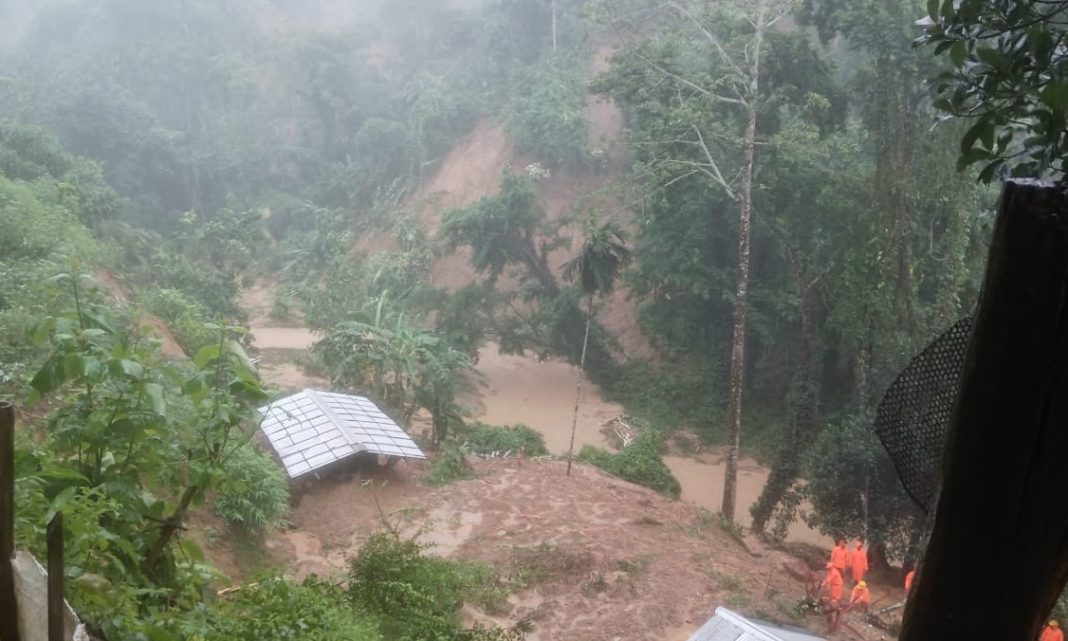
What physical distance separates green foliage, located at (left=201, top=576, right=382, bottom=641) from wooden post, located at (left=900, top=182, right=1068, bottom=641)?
7.70 ft

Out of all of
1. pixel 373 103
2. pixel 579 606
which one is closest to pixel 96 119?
pixel 373 103

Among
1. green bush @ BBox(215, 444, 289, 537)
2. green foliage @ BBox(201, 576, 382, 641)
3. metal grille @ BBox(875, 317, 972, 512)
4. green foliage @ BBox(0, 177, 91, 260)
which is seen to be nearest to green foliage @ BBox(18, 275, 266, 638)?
green foliage @ BBox(201, 576, 382, 641)

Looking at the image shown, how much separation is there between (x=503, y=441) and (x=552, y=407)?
163 inches

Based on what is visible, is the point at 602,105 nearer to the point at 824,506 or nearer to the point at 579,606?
the point at 824,506

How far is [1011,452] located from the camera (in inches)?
48.3

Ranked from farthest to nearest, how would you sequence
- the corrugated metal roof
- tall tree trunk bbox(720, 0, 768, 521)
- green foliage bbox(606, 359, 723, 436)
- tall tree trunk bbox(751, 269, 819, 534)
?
green foliage bbox(606, 359, 723, 436)
tall tree trunk bbox(751, 269, 819, 534)
tall tree trunk bbox(720, 0, 768, 521)
the corrugated metal roof

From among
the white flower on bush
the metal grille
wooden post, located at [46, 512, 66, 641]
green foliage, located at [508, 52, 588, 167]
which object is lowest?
wooden post, located at [46, 512, 66, 641]

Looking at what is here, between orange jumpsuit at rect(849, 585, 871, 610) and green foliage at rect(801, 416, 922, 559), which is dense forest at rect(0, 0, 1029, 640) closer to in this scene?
green foliage at rect(801, 416, 922, 559)

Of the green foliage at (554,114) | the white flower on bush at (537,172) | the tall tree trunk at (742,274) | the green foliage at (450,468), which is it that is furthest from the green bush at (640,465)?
the green foliage at (554,114)

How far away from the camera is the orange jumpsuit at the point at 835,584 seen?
777 centimetres

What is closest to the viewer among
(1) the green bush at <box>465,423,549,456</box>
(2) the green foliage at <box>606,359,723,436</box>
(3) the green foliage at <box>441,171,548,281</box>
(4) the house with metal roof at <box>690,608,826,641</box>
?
(4) the house with metal roof at <box>690,608,826,641</box>

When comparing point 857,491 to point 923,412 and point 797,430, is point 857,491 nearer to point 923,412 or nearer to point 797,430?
point 797,430

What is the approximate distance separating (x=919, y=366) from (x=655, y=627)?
6286 mm

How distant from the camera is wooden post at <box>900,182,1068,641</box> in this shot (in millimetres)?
1176
